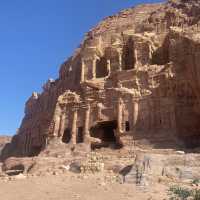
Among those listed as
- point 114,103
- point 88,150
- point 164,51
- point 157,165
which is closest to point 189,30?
point 164,51

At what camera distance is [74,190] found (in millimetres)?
21781

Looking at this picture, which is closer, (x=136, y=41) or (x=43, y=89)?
(x=136, y=41)

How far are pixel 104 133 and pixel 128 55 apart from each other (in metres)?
11.5

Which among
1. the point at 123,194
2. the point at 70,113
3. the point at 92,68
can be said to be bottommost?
the point at 123,194

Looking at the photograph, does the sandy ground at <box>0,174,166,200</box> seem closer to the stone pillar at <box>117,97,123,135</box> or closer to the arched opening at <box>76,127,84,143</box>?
the stone pillar at <box>117,97,123,135</box>

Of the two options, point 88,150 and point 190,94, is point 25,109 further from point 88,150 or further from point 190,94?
point 190,94

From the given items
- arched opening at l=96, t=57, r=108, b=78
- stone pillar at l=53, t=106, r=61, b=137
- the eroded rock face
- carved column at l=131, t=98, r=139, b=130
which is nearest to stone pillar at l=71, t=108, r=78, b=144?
the eroded rock face

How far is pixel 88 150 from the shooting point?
40.3m

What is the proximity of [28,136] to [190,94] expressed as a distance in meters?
33.0

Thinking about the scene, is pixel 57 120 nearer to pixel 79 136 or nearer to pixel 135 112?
pixel 79 136

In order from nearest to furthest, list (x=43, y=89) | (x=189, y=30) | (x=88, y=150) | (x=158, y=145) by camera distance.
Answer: (x=158, y=145)
(x=88, y=150)
(x=189, y=30)
(x=43, y=89)

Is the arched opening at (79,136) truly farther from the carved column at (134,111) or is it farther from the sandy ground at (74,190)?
the sandy ground at (74,190)

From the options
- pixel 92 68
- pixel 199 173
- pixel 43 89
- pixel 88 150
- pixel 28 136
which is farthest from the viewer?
pixel 43 89

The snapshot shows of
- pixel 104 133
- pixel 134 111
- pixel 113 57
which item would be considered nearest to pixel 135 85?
pixel 134 111
